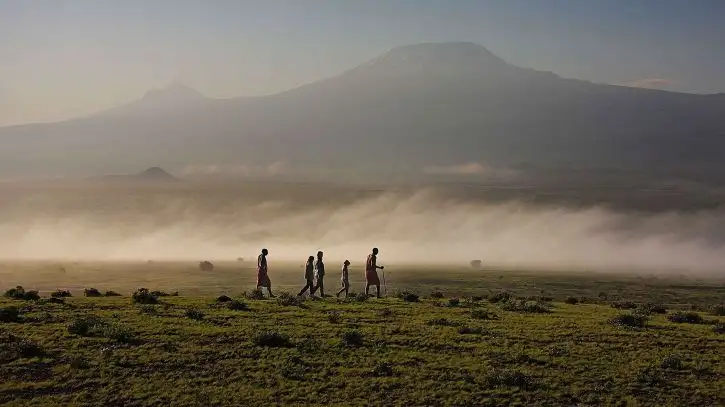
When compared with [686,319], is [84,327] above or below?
above

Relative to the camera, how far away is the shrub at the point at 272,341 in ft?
59.1

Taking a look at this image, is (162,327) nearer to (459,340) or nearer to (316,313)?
(316,313)

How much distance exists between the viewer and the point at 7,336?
1791 centimetres

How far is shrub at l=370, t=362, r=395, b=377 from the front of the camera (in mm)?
16109

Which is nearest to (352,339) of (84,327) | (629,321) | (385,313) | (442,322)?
(442,322)

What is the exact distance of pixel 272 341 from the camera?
59.5ft

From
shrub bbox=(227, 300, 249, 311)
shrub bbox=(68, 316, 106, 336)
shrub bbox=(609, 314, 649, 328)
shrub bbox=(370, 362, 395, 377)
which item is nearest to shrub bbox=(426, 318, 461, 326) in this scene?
shrub bbox=(370, 362, 395, 377)

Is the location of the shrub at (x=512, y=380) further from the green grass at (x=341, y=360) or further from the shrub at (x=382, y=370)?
the shrub at (x=382, y=370)

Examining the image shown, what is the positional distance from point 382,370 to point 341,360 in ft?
4.07

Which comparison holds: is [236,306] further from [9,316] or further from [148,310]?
[9,316]

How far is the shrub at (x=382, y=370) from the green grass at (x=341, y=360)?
35 millimetres

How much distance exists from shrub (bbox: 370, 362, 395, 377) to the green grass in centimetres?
3

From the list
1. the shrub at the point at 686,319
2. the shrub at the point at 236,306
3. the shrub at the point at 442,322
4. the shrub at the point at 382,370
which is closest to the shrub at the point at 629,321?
the shrub at the point at 686,319

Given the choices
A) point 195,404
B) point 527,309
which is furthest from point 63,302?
point 527,309
